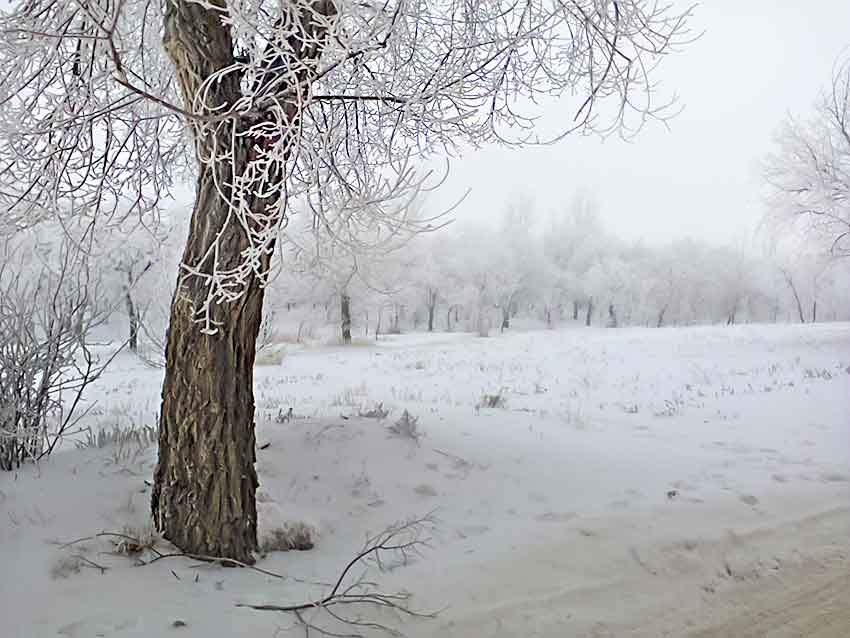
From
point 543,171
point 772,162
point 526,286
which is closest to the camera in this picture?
point 543,171

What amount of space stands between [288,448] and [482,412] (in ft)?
6.07

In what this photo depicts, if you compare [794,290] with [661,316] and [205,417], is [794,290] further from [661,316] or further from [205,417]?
[205,417]

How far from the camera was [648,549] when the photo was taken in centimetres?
236

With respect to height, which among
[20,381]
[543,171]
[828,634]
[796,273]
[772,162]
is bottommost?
[828,634]

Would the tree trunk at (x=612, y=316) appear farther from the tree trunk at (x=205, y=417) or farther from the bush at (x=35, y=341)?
the tree trunk at (x=205, y=417)

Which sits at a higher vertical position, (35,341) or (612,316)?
(612,316)

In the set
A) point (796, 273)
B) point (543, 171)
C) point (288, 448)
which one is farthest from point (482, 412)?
point (796, 273)

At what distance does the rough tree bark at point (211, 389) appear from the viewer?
2078 millimetres

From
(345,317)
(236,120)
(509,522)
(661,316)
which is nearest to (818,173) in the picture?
(661,316)

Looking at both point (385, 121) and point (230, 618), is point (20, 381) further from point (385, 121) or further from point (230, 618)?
point (385, 121)

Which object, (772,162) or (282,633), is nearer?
(282,633)

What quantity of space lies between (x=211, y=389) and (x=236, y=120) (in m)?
0.94

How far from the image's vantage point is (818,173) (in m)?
9.37

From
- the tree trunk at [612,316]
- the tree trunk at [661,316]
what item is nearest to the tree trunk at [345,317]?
the tree trunk at [612,316]
